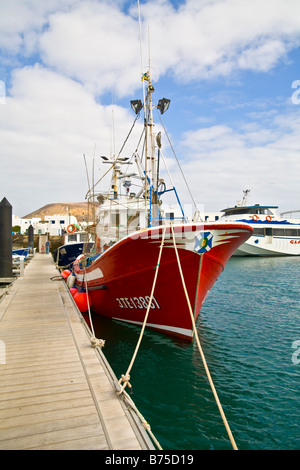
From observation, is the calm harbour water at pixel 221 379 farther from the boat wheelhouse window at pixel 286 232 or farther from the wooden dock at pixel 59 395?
the boat wheelhouse window at pixel 286 232

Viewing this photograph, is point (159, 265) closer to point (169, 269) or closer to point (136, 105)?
point (169, 269)

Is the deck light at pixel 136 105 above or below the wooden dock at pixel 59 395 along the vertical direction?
above

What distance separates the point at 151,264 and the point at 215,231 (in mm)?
2007

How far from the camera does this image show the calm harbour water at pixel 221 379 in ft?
15.3

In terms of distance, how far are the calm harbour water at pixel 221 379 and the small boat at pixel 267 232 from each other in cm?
2830

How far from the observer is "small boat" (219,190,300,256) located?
39.0 m

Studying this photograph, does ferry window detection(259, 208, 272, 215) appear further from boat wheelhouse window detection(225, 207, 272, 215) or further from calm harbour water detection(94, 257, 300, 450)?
calm harbour water detection(94, 257, 300, 450)

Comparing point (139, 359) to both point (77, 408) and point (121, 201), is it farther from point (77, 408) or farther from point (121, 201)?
point (121, 201)

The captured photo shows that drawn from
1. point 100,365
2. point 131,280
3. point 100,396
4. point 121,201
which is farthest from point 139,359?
point 121,201

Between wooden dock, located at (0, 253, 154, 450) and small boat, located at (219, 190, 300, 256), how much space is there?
35.9 meters

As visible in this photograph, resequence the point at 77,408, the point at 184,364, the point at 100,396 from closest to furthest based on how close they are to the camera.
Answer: the point at 77,408, the point at 100,396, the point at 184,364

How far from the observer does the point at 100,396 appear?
379cm

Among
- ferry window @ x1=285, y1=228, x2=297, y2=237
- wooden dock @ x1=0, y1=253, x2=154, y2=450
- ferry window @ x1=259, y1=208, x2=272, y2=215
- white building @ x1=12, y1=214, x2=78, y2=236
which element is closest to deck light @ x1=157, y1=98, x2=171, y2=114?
wooden dock @ x1=0, y1=253, x2=154, y2=450

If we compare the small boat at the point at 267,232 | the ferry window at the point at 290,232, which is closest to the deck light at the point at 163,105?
the small boat at the point at 267,232
